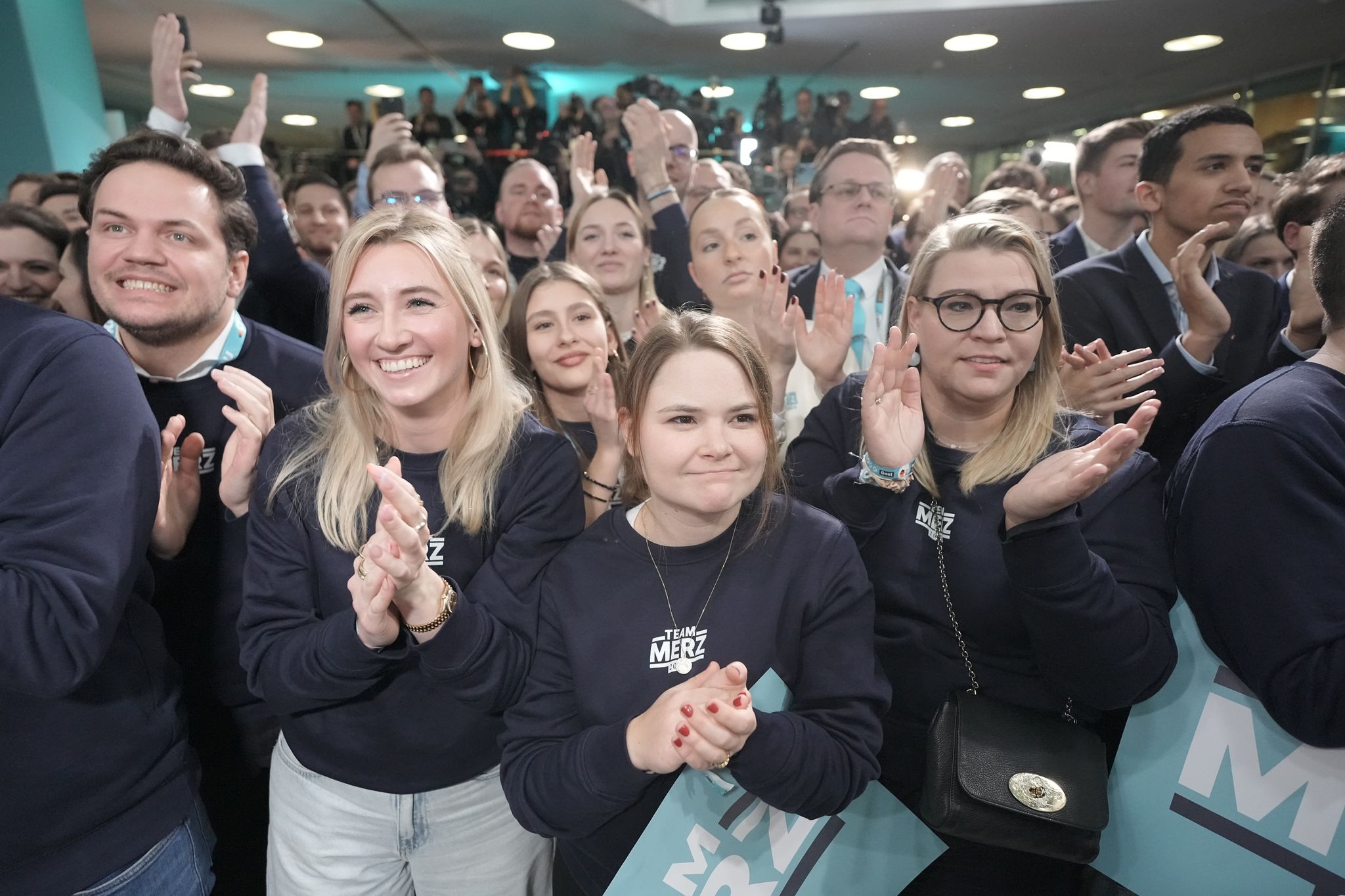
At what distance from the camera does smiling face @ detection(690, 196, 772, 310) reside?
252 cm

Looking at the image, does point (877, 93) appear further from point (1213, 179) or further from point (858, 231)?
point (1213, 179)

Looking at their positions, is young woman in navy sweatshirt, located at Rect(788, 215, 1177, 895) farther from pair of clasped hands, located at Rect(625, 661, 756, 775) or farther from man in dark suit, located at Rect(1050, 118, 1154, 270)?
man in dark suit, located at Rect(1050, 118, 1154, 270)

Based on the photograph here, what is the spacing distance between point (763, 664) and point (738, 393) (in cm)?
41

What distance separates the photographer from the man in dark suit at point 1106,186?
3066 millimetres

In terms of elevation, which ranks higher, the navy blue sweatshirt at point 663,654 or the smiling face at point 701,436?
the smiling face at point 701,436

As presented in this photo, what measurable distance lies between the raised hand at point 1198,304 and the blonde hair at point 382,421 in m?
1.56

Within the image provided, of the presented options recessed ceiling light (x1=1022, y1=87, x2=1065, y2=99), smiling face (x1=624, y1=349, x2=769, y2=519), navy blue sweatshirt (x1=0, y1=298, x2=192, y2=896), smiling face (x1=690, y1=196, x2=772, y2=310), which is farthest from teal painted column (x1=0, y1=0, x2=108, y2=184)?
recessed ceiling light (x1=1022, y1=87, x2=1065, y2=99)

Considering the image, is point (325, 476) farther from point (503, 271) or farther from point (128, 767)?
point (503, 271)

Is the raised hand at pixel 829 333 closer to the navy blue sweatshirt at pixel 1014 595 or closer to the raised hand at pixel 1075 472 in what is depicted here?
the navy blue sweatshirt at pixel 1014 595

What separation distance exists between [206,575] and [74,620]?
641mm

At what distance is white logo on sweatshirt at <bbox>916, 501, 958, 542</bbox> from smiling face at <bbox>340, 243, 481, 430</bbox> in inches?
33.4

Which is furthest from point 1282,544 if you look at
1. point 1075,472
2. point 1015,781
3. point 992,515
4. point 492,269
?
point 492,269

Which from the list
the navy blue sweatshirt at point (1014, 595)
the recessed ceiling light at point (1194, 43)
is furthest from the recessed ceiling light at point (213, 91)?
the recessed ceiling light at point (1194, 43)

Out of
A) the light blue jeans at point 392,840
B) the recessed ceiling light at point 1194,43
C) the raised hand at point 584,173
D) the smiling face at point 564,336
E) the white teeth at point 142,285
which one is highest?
the recessed ceiling light at point 1194,43
